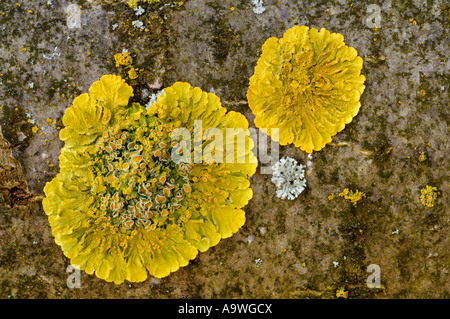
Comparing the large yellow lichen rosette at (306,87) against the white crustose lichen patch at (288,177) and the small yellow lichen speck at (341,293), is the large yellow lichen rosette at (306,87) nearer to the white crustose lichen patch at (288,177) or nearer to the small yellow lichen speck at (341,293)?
the white crustose lichen patch at (288,177)

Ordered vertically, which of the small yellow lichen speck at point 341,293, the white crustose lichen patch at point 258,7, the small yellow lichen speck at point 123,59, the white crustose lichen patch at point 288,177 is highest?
the white crustose lichen patch at point 258,7

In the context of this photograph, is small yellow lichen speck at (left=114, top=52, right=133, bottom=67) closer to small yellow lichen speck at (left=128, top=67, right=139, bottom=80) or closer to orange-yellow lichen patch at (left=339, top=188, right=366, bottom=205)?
small yellow lichen speck at (left=128, top=67, right=139, bottom=80)

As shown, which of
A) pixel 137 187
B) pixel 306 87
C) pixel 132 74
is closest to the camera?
pixel 137 187

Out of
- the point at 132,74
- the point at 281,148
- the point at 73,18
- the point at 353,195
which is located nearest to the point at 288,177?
the point at 281,148

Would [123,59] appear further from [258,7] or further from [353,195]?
[353,195]

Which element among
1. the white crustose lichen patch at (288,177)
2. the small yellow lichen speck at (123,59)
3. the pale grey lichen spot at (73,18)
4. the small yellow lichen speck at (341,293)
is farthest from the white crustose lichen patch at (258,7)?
the small yellow lichen speck at (341,293)

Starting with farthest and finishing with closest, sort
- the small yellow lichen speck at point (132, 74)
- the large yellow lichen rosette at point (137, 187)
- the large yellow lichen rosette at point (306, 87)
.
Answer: the small yellow lichen speck at point (132, 74), the large yellow lichen rosette at point (306, 87), the large yellow lichen rosette at point (137, 187)
